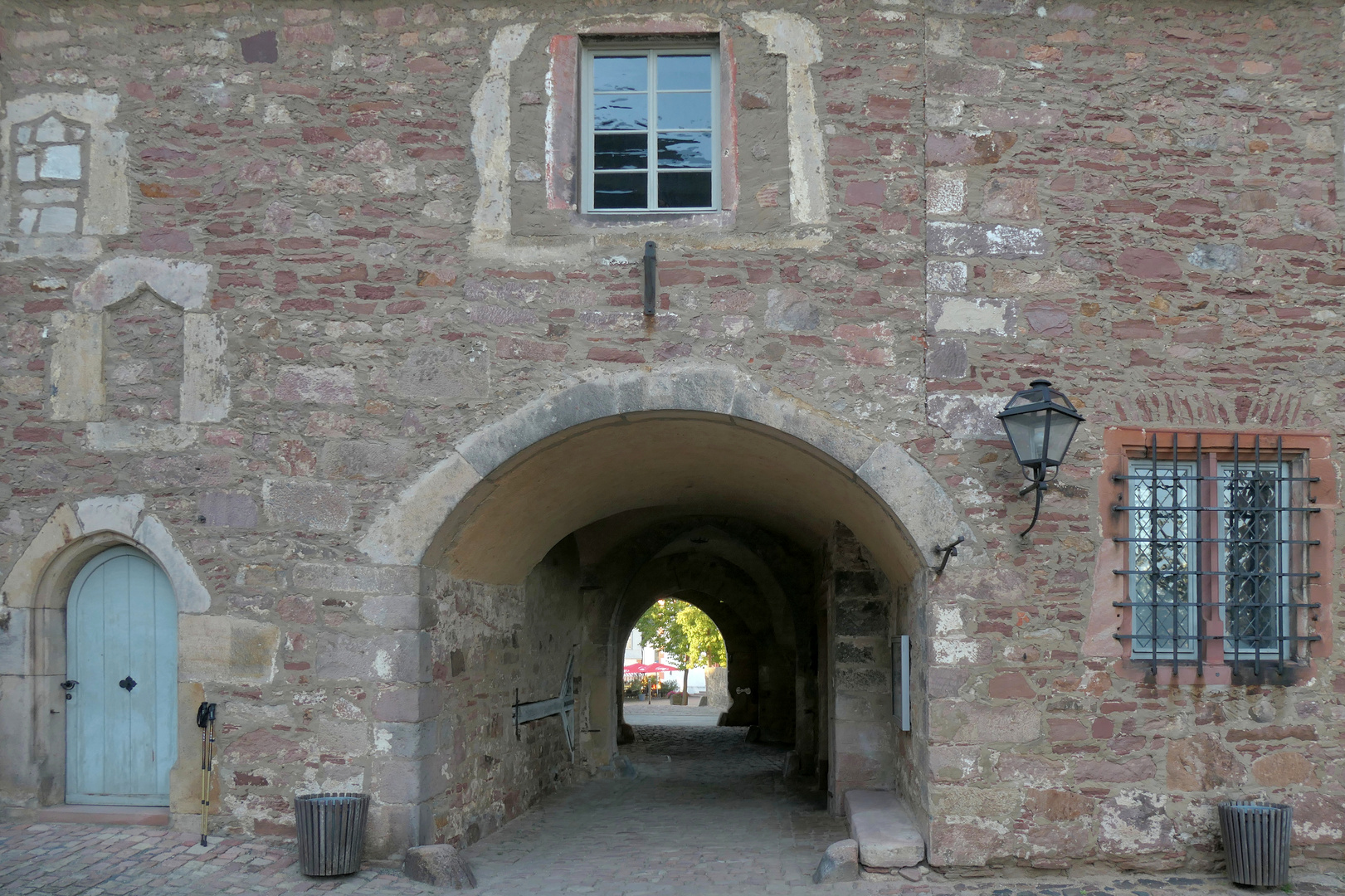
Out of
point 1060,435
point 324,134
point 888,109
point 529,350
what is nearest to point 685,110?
point 888,109

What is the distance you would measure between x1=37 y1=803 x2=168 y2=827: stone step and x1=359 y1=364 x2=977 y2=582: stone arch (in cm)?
180

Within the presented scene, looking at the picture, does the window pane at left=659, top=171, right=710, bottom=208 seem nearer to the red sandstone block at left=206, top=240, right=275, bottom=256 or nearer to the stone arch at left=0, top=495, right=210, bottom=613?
the red sandstone block at left=206, top=240, right=275, bottom=256

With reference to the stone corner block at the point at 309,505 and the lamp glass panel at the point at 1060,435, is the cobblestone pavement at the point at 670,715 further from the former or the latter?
the lamp glass panel at the point at 1060,435

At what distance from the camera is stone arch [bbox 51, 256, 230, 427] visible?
5.80 metres

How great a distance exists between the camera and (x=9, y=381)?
232 inches

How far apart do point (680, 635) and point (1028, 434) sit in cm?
2472

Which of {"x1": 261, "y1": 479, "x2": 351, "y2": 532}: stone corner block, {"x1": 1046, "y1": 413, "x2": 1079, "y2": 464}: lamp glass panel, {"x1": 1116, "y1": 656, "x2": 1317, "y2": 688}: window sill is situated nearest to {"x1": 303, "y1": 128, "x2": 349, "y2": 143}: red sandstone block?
{"x1": 261, "y1": 479, "x2": 351, "y2": 532}: stone corner block

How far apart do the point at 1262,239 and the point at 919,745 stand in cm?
307

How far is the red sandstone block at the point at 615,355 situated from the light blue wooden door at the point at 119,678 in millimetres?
2606

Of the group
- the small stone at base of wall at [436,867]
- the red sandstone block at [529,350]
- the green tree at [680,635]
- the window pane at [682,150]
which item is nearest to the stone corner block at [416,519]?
the red sandstone block at [529,350]

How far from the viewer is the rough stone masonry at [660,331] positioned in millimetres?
5473

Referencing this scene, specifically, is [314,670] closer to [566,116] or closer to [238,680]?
[238,680]

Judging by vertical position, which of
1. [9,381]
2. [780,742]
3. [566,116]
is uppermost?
[566,116]

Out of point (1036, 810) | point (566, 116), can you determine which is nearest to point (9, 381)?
point (566, 116)
